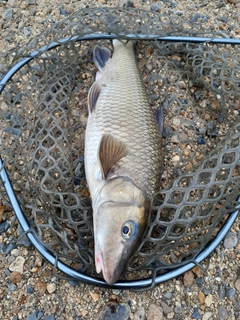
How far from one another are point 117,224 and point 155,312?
0.72m

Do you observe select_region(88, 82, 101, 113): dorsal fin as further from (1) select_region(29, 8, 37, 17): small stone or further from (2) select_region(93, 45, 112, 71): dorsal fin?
(1) select_region(29, 8, 37, 17): small stone

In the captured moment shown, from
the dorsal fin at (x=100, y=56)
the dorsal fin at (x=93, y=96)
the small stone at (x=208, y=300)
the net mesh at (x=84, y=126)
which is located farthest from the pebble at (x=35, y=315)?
the dorsal fin at (x=100, y=56)

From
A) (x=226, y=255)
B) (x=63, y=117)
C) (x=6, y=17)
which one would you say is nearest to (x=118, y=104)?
(x=63, y=117)

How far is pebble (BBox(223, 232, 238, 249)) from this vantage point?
8.34 feet

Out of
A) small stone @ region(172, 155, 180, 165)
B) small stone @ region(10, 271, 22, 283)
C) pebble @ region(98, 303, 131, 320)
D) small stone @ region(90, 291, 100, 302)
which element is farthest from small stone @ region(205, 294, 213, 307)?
small stone @ region(10, 271, 22, 283)

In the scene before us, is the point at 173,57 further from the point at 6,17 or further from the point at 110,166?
the point at 6,17

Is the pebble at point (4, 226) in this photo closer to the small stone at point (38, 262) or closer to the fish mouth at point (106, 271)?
the small stone at point (38, 262)

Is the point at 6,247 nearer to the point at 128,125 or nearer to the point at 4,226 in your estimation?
the point at 4,226

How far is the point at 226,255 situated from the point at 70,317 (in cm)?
116

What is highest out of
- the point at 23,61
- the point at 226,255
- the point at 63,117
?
the point at 23,61

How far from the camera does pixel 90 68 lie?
3162 mm

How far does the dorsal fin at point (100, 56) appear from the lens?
2984 mm

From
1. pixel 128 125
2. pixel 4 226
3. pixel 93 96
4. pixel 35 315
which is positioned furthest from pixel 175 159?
pixel 35 315

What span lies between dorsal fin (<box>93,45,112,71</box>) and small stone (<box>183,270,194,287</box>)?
1772mm
